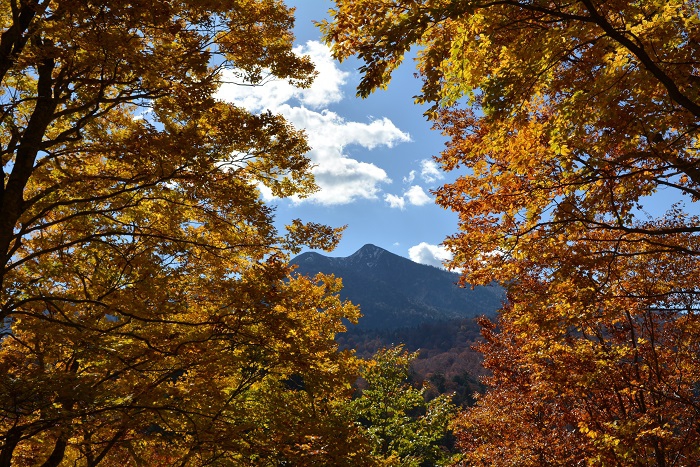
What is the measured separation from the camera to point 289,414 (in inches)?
366

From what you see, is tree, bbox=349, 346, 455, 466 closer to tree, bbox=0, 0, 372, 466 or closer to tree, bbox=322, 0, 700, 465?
tree, bbox=322, 0, 700, 465

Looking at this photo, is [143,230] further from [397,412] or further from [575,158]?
[397,412]

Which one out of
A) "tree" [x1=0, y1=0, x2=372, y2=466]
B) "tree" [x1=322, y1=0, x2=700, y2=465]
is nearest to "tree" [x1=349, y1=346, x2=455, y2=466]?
"tree" [x1=322, y1=0, x2=700, y2=465]

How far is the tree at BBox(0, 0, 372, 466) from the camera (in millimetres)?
5012

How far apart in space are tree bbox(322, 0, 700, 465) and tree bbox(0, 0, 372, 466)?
2442mm

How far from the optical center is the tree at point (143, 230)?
501 centimetres

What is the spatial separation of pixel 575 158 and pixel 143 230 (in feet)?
23.7

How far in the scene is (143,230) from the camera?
7289 mm

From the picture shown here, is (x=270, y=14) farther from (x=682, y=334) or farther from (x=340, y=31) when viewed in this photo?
(x=682, y=334)

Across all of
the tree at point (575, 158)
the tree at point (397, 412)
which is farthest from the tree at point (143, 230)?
the tree at point (397, 412)

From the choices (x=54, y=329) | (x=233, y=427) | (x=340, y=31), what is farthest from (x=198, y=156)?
(x=233, y=427)

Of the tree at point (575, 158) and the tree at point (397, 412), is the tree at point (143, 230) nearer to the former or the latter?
the tree at point (575, 158)

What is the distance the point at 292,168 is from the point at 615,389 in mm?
8950

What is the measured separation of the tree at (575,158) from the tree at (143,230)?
8.01 ft
